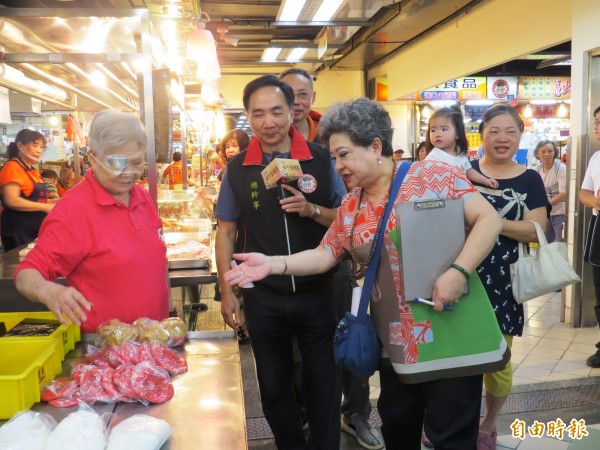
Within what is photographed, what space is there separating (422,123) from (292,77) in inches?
456

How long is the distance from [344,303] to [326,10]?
15.1ft

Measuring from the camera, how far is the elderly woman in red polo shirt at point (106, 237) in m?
2.08

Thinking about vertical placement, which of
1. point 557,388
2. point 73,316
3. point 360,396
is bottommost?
point 557,388

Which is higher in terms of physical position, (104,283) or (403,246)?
(403,246)

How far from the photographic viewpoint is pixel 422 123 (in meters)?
14.2

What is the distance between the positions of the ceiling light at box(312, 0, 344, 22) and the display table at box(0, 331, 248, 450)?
5.14 meters

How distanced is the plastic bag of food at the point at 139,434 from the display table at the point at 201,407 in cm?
5

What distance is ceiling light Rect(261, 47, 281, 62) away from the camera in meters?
9.66

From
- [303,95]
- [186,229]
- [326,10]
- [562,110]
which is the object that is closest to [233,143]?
[186,229]

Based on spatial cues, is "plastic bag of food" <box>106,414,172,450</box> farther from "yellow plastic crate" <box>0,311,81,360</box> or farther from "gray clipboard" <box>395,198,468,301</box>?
"gray clipboard" <box>395,198,468,301</box>

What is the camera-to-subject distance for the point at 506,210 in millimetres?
2928

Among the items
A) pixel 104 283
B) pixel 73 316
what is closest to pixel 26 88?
pixel 104 283

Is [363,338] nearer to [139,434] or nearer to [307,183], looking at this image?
[307,183]

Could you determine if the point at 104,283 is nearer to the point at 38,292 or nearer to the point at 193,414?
the point at 38,292
